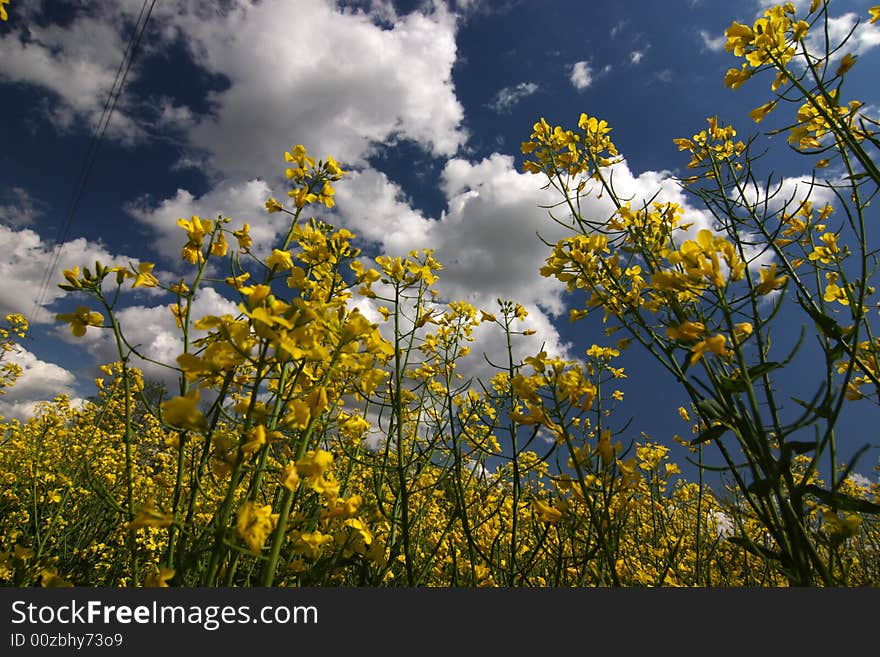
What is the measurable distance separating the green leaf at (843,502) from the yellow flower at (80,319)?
1980 mm

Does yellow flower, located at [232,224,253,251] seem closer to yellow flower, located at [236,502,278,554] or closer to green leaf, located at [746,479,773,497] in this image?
yellow flower, located at [236,502,278,554]

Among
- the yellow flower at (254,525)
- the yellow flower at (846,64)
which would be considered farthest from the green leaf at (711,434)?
the yellow flower at (846,64)

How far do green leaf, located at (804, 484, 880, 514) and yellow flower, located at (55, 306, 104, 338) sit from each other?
198 cm

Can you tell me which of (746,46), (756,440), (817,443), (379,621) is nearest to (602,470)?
(756,440)

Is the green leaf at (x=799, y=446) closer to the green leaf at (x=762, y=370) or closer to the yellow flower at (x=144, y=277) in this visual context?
the green leaf at (x=762, y=370)

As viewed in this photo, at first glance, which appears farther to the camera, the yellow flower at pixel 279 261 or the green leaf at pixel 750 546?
the yellow flower at pixel 279 261

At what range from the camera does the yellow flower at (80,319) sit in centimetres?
130

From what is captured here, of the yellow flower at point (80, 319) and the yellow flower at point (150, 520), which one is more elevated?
the yellow flower at point (80, 319)

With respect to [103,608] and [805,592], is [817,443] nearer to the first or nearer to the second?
[805,592]

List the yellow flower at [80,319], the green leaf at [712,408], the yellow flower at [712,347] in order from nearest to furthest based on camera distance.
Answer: the yellow flower at [712,347] → the green leaf at [712,408] → the yellow flower at [80,319]

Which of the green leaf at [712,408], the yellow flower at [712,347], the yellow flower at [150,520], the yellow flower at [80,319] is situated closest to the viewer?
the yellow flower at [150,520]

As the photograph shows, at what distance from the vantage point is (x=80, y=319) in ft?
4.30

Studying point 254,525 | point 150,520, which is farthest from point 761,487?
point 150,520

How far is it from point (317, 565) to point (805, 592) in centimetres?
137
